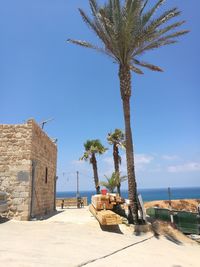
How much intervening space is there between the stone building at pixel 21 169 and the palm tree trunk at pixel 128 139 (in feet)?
15.3

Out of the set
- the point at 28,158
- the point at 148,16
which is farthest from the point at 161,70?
the point at 28,158

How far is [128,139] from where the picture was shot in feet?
45.0

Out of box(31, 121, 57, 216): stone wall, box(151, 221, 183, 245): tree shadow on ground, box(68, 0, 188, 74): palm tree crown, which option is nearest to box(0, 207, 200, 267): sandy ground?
box(151, 221, 183, 245): tree shadow on ground

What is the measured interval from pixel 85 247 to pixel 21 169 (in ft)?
20.6

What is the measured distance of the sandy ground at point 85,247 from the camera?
6.34 meters

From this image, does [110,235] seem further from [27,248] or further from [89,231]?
[27,248]

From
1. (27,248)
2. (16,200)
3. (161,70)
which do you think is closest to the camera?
(27,248)

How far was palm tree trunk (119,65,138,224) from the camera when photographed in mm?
13086

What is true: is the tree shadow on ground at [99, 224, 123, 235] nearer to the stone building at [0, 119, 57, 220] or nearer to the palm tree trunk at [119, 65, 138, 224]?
the palm tree trunk at [119, 65, 138, 224]

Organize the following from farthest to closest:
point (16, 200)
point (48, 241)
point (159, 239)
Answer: point (16, 200) → point (159, 239) → point (48, 241)

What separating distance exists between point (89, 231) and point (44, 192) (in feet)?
20.9

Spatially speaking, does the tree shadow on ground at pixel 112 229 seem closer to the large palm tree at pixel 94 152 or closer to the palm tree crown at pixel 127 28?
the palm tree crown at pixel 127 28

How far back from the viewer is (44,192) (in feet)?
54.3

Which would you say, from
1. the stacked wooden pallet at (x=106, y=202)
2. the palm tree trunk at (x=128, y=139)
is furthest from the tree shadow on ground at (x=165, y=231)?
the stacked wooden pallet at (x=106, y=202)
